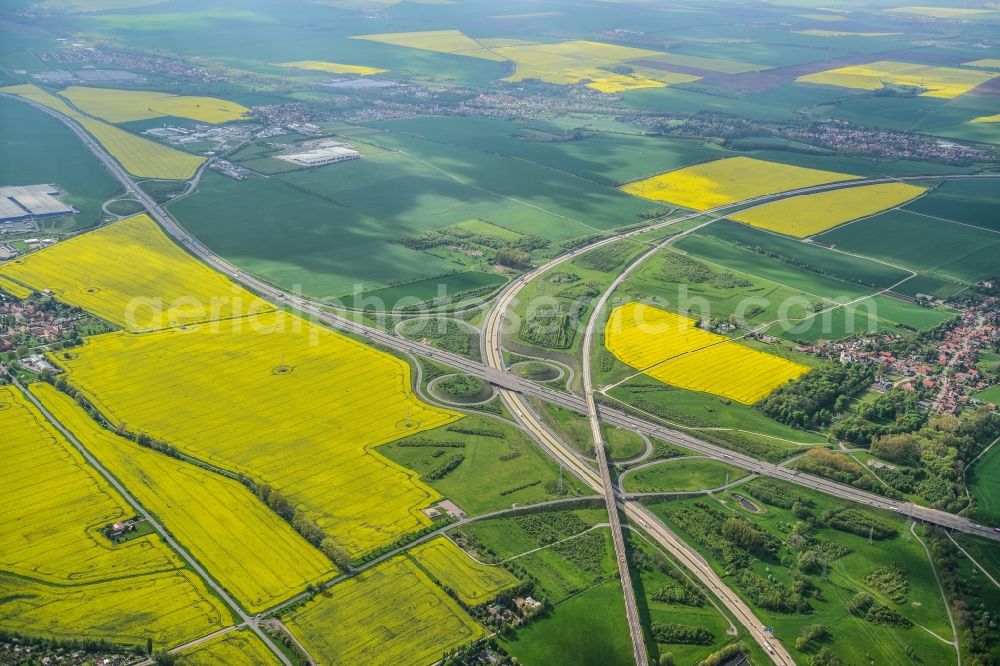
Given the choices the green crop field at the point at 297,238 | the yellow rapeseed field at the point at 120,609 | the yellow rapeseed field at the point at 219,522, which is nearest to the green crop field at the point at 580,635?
the yellow rapeseed field at the point at 219,522

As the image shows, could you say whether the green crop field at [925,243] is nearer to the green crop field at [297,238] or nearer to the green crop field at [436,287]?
the green crop field at [436,287]

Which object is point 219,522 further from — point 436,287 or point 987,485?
point 987,485

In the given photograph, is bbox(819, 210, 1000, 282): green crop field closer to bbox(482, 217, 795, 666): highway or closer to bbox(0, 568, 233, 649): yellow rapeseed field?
bbox(482, 217, 795, 666): highway

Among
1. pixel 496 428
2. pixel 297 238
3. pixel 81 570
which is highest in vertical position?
pixel 297 238

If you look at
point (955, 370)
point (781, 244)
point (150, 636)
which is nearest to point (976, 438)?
point (955, 370)

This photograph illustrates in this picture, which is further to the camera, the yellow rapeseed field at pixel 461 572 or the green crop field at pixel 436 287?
the green crop field at pixel 436 287

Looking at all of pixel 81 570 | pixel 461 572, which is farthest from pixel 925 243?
pixel 81 570

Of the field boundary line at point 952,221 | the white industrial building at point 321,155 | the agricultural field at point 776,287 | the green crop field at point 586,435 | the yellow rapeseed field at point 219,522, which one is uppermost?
the white industrial building at point 321,155
